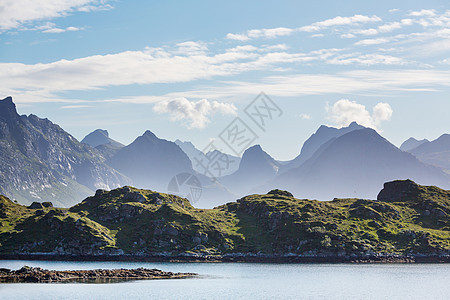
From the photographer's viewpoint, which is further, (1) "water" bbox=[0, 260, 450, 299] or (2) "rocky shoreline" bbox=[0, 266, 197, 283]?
(2) "rocky shoreline" bbox=[0, 266, 197, 283]

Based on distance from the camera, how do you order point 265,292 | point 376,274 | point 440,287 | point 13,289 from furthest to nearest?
1. point 376,274
2. point 440,287
3. point 265,292
4. point 13,289

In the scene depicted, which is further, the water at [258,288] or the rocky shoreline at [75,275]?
the rocky shoreline at [75,275]

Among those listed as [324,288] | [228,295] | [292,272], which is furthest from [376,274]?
[228,295]


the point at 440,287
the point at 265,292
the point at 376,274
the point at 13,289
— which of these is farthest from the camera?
the point at 376,274

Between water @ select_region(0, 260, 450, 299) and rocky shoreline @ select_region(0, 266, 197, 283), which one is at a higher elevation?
rocky shoreline @ select_region(0, 266, 197, 283)

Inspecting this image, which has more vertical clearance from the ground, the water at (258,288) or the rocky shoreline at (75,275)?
the rocky shoreline at (75,275)

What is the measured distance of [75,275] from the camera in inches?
6378

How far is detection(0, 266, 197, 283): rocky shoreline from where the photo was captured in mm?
150125

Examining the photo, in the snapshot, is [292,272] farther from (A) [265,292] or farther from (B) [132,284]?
(B) [132,284]

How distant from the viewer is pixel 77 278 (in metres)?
158

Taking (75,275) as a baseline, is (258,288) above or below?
below

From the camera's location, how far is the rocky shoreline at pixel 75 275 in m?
150

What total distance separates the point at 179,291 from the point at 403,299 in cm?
5677

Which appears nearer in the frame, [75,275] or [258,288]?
[258,288]
